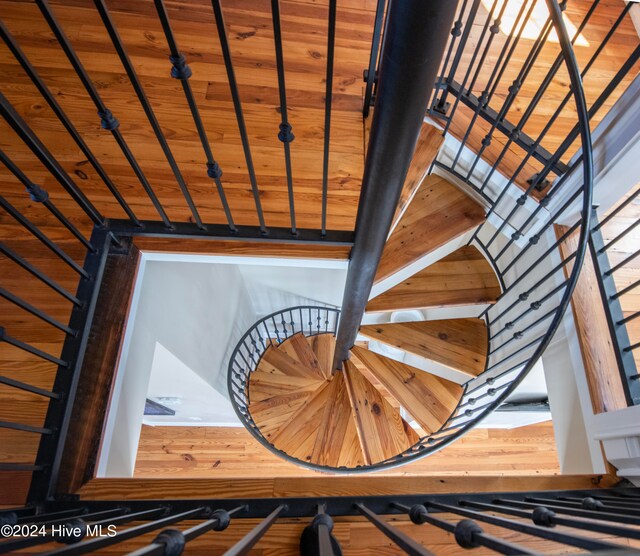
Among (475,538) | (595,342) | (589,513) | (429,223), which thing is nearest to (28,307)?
(475,538)

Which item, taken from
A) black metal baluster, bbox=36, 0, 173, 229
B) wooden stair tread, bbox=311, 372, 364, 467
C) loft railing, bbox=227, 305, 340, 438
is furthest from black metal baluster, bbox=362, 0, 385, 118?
wooden stair tread, bbox=311, 372, 364, 467

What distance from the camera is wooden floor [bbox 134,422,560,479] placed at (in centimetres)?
374

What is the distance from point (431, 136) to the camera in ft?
7.61

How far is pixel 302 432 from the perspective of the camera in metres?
3.22

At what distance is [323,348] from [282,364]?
517 mm

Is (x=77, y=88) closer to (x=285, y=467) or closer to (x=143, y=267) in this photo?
(x=143, y=267)

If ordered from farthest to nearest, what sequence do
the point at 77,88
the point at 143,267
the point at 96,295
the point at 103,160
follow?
1. the point at 77,88
2. the point at 103,160
3. the point at 143,267
4. the point at 96,295

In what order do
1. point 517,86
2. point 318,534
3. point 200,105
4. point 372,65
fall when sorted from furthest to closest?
1. point 200,105
2. point 372,65
3. point 517,86
4. point 318,534

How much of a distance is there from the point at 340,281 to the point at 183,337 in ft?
4.89

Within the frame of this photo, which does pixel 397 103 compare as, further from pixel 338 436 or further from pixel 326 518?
pixel 338 436

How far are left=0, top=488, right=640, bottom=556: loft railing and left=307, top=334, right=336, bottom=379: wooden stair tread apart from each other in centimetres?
297

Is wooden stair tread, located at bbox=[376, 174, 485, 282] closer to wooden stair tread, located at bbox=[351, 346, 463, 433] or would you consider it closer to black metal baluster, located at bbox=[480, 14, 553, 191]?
black metal baluster, located at bbox=[480, 14, 553, 191]

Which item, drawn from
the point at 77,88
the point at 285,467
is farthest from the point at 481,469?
the point at 77,88

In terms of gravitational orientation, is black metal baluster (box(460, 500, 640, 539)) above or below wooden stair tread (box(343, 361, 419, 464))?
below
